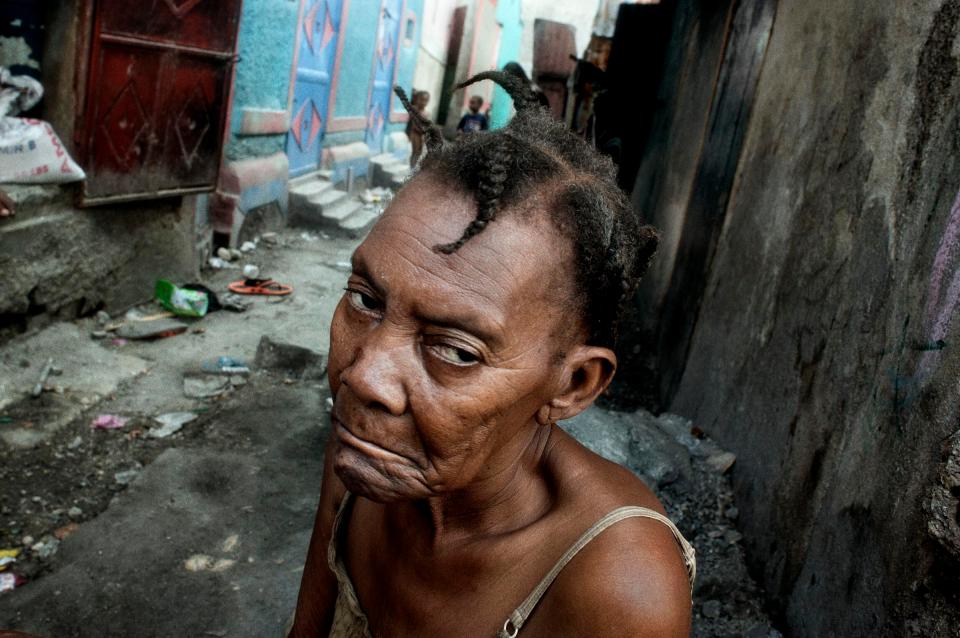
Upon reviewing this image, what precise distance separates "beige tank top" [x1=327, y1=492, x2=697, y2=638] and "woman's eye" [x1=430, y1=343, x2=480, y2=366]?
39 cm

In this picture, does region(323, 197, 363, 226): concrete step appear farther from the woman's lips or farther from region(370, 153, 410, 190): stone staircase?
the woman's lips

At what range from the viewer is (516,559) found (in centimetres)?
145

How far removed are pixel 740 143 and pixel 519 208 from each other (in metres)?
3.36

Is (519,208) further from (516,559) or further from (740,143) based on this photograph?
(740,143)

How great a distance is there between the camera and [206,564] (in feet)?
10.2

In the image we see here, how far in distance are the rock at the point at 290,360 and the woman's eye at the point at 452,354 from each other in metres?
3.96

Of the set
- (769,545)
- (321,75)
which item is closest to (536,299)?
(769,545)

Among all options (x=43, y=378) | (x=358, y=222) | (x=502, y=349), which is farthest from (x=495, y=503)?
(x=358, y=222)

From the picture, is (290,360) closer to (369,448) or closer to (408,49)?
(369,448)

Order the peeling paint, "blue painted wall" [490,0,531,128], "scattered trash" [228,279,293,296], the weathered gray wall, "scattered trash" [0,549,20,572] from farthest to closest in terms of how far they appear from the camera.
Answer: "blue painted wall" [490,0,531,128] < "scattered trash" [228,279,293,296] < the peeling paint < "scattered trash" [0,549,20,572] < the weathered gray wall

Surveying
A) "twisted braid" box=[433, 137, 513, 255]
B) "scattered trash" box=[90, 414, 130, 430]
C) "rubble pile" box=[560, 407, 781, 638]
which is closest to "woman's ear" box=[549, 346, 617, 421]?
"twisted braid" box=[433, 137, 513, 255]

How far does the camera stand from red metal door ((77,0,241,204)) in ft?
15.9

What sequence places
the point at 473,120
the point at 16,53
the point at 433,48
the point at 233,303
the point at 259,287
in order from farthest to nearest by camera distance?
the point at 433,48 < the point at 473,120 < the point at 259,287 < the point at 233,303 < the point at 16,53

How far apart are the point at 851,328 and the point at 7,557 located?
128 inches
